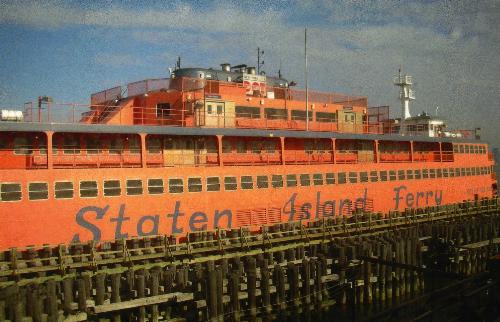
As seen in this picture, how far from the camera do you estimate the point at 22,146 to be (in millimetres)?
21156

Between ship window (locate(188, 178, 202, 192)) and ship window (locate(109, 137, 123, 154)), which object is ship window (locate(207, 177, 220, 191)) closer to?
ship window (locate(188, 178, 202, 192))

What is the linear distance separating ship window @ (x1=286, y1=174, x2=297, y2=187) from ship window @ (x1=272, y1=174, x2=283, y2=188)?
0.46 m

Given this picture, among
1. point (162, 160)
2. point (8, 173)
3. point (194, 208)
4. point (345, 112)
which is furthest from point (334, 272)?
point (345, 112)

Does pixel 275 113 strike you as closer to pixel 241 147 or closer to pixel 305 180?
pixel 241 147

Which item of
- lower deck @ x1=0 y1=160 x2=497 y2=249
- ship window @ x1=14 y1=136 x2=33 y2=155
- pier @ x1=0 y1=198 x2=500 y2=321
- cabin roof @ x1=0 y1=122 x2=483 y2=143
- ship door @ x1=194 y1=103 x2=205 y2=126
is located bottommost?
pier @ x1=0 y1=198 x2=500 y2=321

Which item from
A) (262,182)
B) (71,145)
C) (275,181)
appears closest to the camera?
(71,145)

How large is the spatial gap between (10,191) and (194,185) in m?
8.33

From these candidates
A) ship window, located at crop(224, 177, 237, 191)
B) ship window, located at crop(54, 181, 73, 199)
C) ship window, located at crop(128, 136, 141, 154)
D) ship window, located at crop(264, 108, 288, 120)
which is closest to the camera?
ship window, located at crop(54, 181, 73, 199)

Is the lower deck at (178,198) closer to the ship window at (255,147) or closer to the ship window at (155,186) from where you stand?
the ship window at (155,186)

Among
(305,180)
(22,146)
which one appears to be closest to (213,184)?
(305,180)

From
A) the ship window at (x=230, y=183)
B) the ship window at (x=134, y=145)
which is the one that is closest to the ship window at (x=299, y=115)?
the ship window at (x=230, y=183)

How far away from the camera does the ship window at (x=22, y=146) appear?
21.0 meters

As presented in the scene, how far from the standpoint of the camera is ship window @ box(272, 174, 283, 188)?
1050 inches

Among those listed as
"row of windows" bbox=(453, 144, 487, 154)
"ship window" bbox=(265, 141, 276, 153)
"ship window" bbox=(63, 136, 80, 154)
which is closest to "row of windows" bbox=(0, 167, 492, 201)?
"ship window" bbox=(265, 141, 276, 153)
